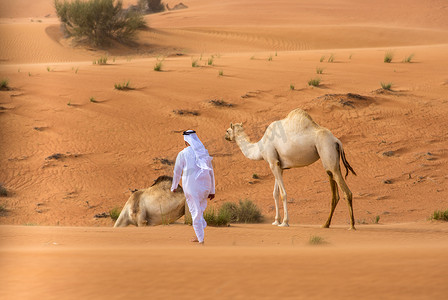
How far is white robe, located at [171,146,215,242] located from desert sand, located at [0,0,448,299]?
514 mm

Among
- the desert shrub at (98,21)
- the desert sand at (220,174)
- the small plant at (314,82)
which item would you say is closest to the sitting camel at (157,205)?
the desert sand at (220,174)

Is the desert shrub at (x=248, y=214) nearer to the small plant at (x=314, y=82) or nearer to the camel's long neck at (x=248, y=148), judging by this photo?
the camel's long neck at (x=248, y=148)

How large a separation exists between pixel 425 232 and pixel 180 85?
48.7ft

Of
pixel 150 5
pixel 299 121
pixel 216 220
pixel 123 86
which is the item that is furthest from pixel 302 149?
pixel 150 5

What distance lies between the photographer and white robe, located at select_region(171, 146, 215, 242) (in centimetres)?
1017

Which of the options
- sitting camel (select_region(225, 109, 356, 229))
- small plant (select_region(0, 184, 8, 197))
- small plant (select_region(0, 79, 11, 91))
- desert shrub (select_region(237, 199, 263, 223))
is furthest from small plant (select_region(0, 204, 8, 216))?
small plant (select_region(0, 79, 11, 91))

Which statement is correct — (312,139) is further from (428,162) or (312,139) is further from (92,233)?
(428,162)

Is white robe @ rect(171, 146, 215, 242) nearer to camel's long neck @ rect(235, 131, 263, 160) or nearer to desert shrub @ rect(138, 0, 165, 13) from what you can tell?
camel's long neck @ rect(235, 131, 263, 160)

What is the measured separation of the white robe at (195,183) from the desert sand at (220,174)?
1.69 ft

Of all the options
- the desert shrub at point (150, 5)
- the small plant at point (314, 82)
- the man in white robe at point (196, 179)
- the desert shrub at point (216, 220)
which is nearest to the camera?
the man in white robe at point (196, 179)

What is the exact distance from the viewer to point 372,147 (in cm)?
2066

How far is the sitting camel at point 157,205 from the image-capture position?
12.4 m

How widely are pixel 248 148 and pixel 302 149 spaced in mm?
1743

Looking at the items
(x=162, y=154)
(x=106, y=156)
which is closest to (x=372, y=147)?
(x=162, y=154)
